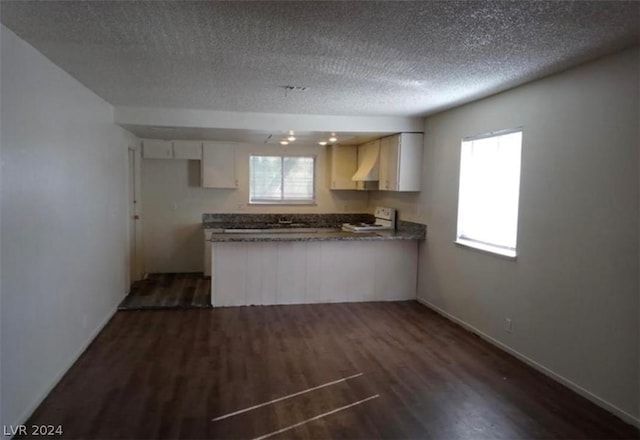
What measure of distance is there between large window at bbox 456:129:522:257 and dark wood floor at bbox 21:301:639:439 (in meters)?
1.00

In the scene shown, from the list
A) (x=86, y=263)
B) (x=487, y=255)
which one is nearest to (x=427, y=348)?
(x=487, y=255)

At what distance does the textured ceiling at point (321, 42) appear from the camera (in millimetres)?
2219

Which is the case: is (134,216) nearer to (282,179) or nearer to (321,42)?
(282,179)

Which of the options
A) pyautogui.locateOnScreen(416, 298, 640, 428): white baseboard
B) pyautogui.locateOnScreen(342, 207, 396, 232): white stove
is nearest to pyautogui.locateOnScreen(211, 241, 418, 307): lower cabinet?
pyautogui.locateOnScreen(342, 207, 396, 232): white stove

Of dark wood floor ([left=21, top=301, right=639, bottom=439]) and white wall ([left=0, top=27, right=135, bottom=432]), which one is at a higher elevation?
white wall ([left=0, top=27, right=135, bottom=432])

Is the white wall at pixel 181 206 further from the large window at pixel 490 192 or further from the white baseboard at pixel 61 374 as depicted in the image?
the large window at pixel 490 192

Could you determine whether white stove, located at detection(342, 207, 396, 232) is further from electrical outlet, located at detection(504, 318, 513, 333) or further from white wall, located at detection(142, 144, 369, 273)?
electrical outlet, located at detection(504, 318, 513, 333)

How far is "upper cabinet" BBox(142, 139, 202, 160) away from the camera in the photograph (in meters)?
6.84

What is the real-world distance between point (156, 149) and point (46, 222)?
4.07 metres

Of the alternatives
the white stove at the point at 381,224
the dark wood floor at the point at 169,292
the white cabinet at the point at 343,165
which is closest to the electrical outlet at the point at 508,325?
the white stove at the point at 381,224

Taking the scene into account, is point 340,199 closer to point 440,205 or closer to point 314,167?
point 314,167

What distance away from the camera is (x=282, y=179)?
7598 millimetres

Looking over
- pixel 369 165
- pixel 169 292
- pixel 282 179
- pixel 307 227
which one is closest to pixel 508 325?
pixel 369 165

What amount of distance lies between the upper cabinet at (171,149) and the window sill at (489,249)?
14.1 feet
